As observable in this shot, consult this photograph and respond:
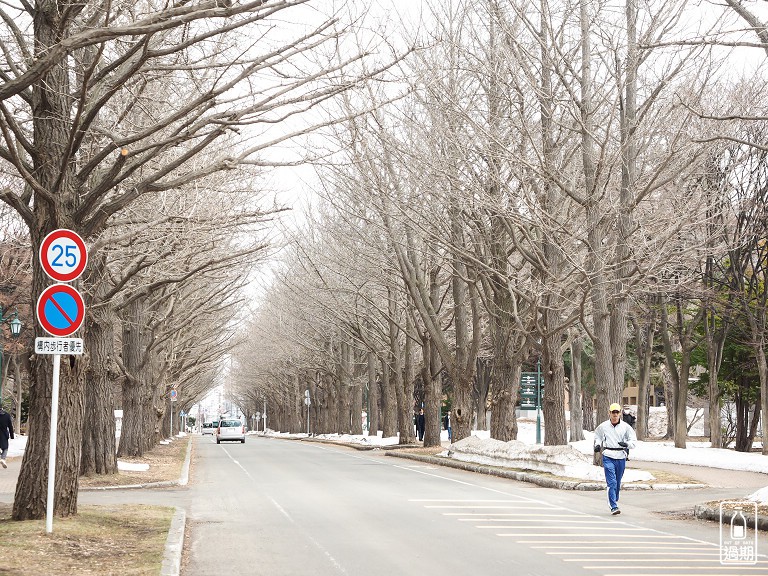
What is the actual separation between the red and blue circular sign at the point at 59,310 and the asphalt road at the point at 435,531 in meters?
2.75

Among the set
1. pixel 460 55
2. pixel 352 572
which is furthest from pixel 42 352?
pixel 460 55

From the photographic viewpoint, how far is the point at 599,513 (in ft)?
50.4

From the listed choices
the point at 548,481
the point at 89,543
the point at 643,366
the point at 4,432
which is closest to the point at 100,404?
the point at 4,432

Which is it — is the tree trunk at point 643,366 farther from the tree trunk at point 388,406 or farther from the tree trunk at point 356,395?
the tree trunk at point 356,395

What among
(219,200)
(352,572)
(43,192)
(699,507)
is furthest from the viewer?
(219,200)

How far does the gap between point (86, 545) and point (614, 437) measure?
331 inches

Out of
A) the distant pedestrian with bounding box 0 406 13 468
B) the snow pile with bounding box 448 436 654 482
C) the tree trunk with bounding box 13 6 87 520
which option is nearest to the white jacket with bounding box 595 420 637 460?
the snow pile with bounding box 448 436 654 482

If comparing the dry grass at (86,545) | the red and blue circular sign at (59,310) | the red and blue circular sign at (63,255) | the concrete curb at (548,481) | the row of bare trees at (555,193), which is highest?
the row of bare trees at (555,193)

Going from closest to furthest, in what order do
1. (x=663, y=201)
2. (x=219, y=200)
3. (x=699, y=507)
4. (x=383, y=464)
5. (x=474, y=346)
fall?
(x=699, y=507), (x=219, y=200), (x=663, y=201), (x=383, y=464), (x=474, y=346)

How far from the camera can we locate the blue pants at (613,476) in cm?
1493

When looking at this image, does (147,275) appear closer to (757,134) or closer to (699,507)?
(699,507)

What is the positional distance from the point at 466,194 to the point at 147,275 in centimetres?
759

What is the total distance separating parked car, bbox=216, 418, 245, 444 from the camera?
61.2 metres

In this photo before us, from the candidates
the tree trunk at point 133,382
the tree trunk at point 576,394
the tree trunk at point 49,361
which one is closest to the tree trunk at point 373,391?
the tree trunk at point 576,394
